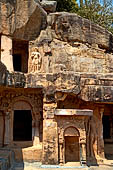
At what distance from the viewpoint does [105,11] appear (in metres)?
23.5

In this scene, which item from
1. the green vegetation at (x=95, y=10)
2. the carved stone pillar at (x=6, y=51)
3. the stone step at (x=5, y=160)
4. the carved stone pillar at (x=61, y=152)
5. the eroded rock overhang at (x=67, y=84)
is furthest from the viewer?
the green vegetation at (x=95, y=10)

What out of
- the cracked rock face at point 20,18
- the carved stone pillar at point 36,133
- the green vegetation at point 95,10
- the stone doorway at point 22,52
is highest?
the green vegetation at point 95,10

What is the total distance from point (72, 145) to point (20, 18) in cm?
863

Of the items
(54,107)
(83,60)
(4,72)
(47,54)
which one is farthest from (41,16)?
(54,107)

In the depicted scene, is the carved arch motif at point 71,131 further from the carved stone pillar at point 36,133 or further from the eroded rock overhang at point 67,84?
the carved stone pillar at point 36,133

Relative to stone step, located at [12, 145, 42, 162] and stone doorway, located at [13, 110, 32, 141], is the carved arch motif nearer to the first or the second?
stone step, located at [12, 145, 42, 162]

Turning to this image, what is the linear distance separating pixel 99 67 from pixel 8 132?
803 centimetres

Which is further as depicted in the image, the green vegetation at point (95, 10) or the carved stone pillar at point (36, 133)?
the green vegetation at point (95, 10)

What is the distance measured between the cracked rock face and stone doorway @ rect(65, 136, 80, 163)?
Answer: 23.4 ft

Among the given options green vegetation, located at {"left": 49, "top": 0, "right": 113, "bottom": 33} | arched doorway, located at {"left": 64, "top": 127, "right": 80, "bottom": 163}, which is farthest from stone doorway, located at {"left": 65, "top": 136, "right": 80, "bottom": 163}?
green vegetation, located at {"left": 49, "top": 0, "right": 113, "bottom": 33}

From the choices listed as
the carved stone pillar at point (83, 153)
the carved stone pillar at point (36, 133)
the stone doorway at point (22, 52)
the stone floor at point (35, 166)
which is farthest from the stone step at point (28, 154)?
the stone doorway at point (22, 52)

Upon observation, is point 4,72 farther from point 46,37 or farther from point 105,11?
point 105,11

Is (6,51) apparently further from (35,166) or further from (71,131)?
(35,166)

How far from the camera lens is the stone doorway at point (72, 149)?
38.2 feet
